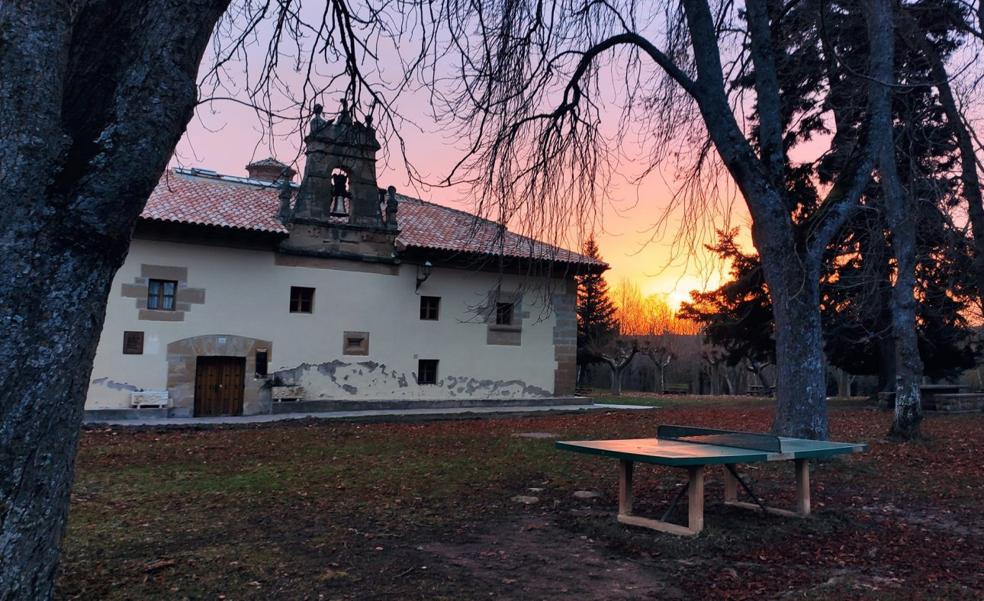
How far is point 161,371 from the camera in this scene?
1596 centimetres

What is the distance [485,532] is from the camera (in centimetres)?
542

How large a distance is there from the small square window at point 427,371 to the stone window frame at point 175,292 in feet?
19.0

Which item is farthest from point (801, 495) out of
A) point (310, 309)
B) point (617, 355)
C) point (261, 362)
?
point (617, 355)

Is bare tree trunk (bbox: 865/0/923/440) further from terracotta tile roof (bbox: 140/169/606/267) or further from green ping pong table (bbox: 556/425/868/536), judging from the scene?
terracotta tile roof (bbox: 140/169/606/267)

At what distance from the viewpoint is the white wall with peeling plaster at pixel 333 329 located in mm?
15711

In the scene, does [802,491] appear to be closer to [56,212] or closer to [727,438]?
[727,438]

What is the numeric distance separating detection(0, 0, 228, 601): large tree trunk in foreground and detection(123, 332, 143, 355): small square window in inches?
570

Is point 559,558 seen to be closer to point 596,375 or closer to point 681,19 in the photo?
point 681,19

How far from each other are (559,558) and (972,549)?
10.1ft

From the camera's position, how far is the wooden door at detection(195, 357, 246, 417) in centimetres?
1661

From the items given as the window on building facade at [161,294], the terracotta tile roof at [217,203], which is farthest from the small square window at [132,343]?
the terracotta tile roof at [217,203]

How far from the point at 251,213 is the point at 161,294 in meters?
2.96

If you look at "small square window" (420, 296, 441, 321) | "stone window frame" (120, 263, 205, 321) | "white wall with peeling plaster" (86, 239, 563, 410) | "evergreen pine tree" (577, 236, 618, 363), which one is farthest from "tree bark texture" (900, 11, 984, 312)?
"evergreen pine tree" (577, 236, 618, 363)

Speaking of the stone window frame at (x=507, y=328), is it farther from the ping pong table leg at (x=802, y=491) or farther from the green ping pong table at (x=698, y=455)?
the ping pong table leg at (x=802, y=491)
